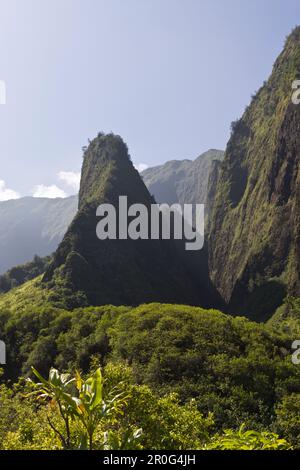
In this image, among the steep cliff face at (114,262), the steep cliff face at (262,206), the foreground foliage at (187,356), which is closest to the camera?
the foreground foliage at (187,356)

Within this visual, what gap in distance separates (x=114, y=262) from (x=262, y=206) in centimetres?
4128


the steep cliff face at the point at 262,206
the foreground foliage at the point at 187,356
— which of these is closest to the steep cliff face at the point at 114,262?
the steep cliff face at the point at 262,206

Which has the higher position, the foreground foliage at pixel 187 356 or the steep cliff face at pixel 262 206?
the steep cliff face at pixel 262 206

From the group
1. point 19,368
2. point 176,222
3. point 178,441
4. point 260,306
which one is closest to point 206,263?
point 176,222

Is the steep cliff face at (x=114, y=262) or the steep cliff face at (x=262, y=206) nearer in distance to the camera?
the steep cliff face at (x=114, y=262)

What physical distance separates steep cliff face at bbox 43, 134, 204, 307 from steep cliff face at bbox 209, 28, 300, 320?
47.6ft

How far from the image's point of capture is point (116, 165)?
133000 mm

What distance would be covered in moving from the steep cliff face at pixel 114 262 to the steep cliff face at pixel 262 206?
47.6ft

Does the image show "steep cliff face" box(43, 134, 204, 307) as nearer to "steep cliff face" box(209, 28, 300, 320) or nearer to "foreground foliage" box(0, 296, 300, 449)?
"steep cliff face" box(209, 28, 300, 320)

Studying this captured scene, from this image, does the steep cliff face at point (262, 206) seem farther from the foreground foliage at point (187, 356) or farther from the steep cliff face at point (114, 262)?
the foreground foliage at point (187, 356)

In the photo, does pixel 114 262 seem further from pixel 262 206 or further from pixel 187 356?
pixel 187 356

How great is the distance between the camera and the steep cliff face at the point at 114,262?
89.4 metres

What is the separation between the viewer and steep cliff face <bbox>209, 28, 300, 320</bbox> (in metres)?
94.2
